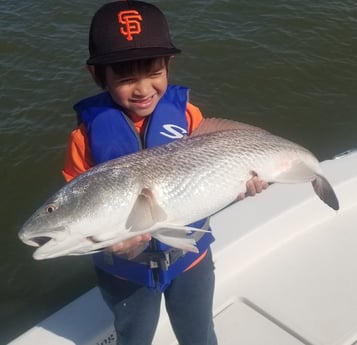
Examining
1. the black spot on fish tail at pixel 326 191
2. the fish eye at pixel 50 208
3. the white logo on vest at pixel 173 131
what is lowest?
the black spot on fish tail at pixel 326 191

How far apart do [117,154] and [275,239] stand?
5.44 feet

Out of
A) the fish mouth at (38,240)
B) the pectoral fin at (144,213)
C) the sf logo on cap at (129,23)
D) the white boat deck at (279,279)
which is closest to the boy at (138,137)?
the sf logo on cap at (129,23)

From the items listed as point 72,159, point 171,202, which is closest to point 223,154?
point 171,202

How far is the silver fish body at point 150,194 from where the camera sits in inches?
87.4

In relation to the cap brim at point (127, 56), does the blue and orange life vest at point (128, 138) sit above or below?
below

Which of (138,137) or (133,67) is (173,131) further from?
(133,67)

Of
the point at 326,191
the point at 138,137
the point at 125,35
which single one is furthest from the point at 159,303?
the point at 125,35

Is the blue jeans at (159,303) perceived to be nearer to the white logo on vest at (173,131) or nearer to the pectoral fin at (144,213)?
the pectoral fin at (144,213)

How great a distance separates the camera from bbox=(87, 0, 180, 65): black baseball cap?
233cm

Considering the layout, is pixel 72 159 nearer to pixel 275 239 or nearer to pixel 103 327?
pixel 103 327

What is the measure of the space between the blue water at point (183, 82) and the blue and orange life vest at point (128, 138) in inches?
104

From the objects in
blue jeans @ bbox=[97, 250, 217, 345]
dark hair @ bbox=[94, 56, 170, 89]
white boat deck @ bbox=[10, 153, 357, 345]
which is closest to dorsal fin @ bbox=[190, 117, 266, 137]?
dark hair @ bbox=[94, 56, 170, 89]

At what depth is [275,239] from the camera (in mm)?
3830

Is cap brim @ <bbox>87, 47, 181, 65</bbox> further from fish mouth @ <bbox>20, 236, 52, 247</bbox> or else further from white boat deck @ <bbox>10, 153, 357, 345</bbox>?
white boat deck @ <bbox>10, 153, 357, 345</bbox>
